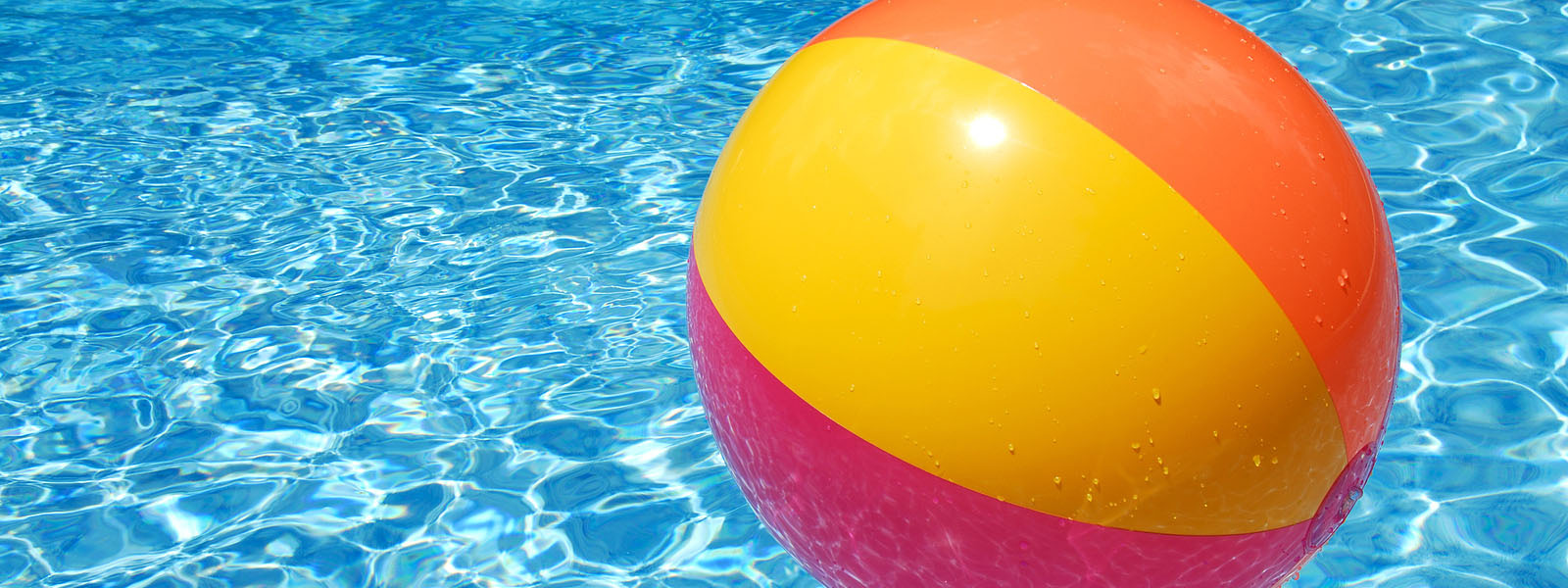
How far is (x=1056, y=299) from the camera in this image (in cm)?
180

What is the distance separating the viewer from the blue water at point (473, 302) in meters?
3.21

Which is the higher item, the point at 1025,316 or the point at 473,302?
the point at 1025,316

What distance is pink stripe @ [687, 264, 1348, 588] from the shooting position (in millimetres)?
1959

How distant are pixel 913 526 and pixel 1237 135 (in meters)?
0.73

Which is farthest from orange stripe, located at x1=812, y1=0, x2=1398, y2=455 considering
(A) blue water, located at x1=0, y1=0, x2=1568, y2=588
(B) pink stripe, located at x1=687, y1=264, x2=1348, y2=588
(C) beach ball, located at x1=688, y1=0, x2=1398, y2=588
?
(A) blue water, located at x1=0, y1=0, x2=1568, y2=588

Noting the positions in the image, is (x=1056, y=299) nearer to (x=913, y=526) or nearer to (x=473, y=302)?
(x=913, y=526)

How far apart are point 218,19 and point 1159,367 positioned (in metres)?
6.62

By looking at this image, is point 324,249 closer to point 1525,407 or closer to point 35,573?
point 35,573

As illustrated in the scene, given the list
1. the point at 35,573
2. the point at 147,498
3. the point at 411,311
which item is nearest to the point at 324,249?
the point at 411,311

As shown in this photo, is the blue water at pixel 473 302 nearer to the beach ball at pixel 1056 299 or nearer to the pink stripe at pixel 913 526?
the pink stripe at pixel 913 526

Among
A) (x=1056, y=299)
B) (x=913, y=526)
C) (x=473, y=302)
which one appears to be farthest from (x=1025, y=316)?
(x=473, y=302)

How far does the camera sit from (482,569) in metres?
3.10

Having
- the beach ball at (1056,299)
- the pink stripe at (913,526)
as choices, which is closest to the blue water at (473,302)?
the pink stripe at (913,526)

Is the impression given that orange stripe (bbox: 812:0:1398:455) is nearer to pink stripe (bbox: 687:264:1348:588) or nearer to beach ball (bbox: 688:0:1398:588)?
beach ball (bbox: 688:0:1398:588)
